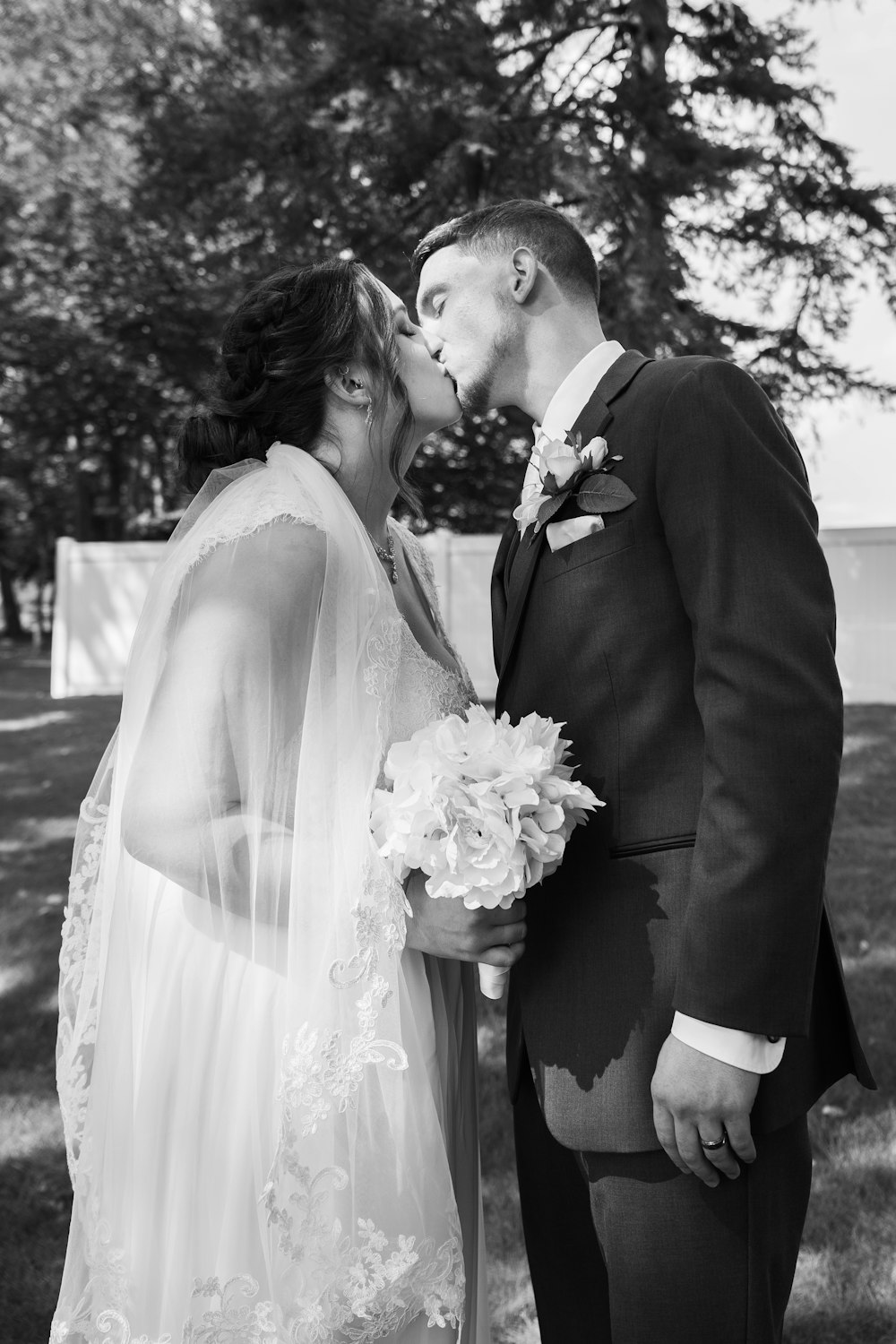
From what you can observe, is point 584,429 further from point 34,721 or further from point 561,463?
point 34,721

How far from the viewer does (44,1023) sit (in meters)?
5.28

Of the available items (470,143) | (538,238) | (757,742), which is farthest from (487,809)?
(470,143)

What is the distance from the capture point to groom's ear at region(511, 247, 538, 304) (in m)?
2.56

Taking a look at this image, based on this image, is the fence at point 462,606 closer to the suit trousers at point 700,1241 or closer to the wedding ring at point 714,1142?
the suit trousers at point 700,1241

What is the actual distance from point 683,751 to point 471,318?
1.17 m

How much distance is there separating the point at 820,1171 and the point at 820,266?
1361 cm

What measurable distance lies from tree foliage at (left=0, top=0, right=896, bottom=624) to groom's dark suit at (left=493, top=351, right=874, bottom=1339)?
10017 millimetres

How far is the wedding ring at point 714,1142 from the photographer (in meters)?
1.95

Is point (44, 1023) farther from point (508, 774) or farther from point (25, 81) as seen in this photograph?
point (25, 81)

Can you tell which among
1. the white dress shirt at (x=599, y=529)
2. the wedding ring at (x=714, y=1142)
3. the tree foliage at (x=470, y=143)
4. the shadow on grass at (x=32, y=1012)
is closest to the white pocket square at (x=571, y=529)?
the white dress shirt at (x=599, y=529)

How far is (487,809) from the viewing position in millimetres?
1921

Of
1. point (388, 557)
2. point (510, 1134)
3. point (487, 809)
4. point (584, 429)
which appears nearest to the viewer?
point (487, 809)

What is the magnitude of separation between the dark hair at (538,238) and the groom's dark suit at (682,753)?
32 centimetres

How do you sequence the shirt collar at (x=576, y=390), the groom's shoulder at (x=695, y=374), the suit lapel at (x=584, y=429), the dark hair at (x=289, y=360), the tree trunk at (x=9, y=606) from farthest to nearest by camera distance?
the tree trunk at (x=9, y=606), the dark hair at (x=289, y=360), the shirt collar at (x=576, y=390), the suit lapel at (x=584, y=429), the groom's shoulder at (x=695, y=374)
